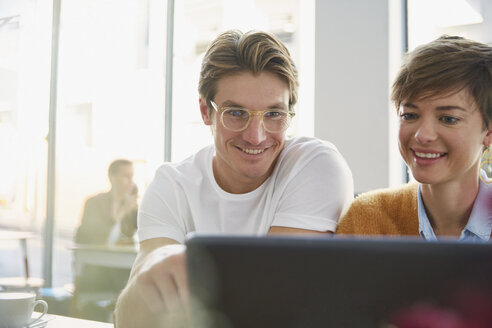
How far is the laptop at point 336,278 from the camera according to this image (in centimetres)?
38

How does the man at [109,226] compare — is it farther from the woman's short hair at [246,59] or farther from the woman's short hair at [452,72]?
the woman's short hair at [452,72]

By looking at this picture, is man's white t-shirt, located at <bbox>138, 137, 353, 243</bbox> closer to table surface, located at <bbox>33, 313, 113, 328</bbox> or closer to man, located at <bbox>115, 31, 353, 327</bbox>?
man, located at <bbox>115, 31, 353, 327</bbox>

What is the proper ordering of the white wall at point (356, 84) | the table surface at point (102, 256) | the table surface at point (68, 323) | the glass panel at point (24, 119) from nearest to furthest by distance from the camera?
1. the table surface at point (68, 323)
2. the white wall at point (356, 84)
3. the table surface at point (102, 256)
4. the glass panel at point (24, 119)

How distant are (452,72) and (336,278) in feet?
2.83

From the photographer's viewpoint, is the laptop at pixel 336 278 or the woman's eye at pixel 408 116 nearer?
the laptop at pixel 336 278

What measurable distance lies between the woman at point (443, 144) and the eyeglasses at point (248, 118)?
0.95 ft

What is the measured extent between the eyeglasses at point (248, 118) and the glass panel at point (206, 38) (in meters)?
1.75

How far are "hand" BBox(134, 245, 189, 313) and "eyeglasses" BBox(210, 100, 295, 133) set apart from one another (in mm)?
681

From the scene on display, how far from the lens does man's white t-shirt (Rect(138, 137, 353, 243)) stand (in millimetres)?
1246

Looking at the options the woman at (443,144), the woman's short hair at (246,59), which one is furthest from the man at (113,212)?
the woman at (443,144)

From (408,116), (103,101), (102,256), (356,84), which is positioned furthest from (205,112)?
(103,101)

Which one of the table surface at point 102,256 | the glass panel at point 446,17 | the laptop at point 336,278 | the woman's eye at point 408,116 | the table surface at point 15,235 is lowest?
the table surface at point 102,256

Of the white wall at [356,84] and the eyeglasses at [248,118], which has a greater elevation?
the white wall at [356,84]

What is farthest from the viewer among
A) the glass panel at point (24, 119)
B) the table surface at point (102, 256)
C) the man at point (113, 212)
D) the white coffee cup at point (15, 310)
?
the glass panel at point (24, 119)
